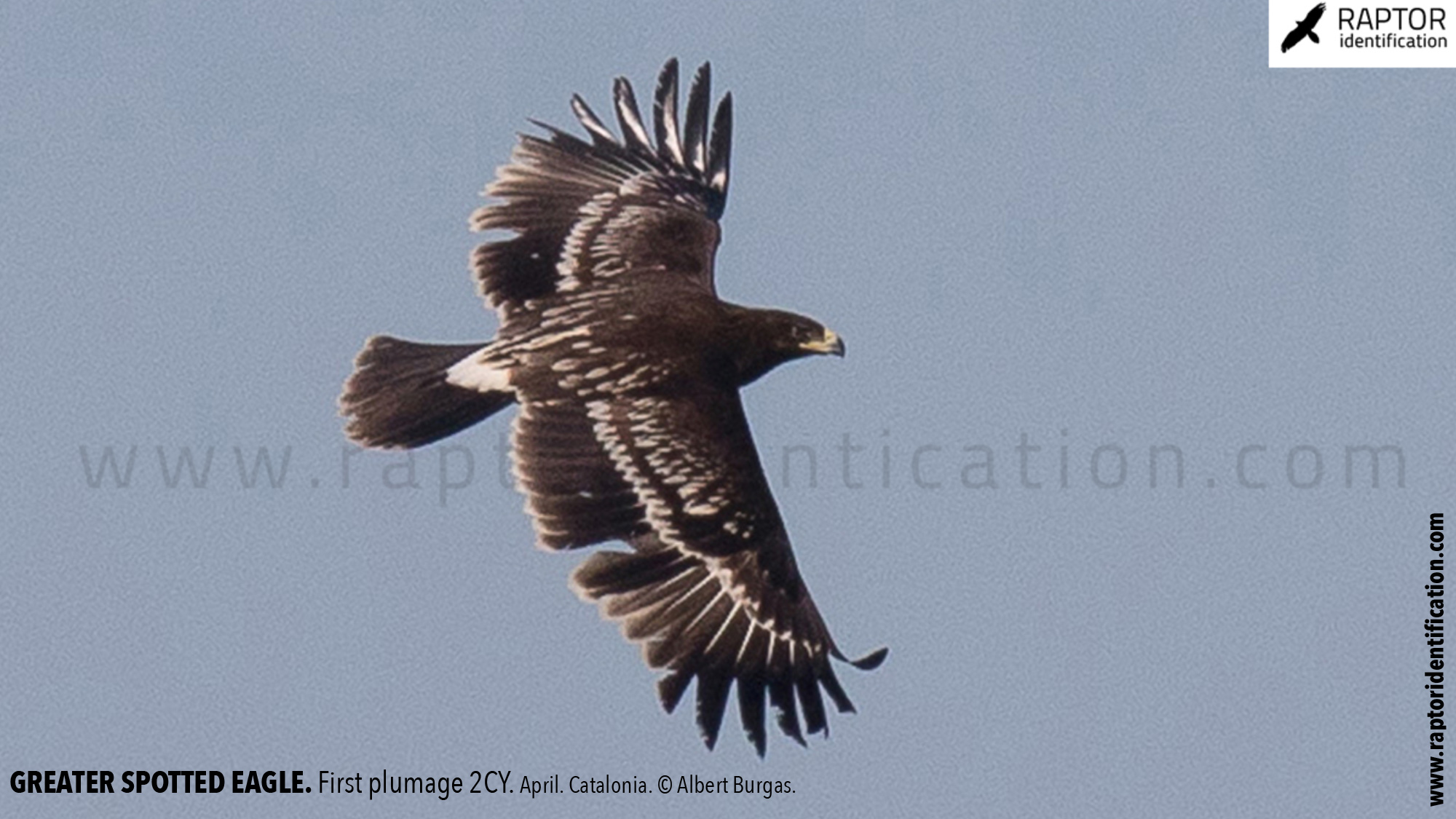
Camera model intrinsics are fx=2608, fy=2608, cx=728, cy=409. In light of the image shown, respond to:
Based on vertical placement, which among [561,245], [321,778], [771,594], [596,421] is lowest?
[321,778]

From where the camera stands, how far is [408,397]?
1162cm

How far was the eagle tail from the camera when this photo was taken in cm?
1147

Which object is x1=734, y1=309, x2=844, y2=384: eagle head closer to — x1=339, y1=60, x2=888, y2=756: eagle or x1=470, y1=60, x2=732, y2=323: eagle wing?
x1=339, y1=60, x2=888, y2=756: eagle

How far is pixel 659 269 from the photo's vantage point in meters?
12.2

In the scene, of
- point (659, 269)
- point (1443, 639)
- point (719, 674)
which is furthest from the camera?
point (659, 269)

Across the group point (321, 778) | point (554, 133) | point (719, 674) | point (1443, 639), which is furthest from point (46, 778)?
point (1443, 639)

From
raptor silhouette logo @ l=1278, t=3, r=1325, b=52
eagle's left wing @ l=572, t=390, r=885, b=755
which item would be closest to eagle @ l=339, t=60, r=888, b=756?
eagle's left wing @ l=572, t=390, r=885, b=755

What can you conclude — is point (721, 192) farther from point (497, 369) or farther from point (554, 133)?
point (497, 369)

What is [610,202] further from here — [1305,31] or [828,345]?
[1305,31]

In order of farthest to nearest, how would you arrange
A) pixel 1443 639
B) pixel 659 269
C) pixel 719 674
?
pixel 659 269 → pixel 1443 639 → pixel 719 674

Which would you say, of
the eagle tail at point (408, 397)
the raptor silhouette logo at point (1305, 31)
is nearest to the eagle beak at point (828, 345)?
the eagle tail at point (408, 397)

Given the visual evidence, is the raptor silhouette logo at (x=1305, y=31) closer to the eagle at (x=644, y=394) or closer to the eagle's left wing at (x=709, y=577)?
the eagle at (x=644, y=394)

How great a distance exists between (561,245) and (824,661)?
2693 millimetres

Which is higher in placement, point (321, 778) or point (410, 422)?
point (410, 422)
